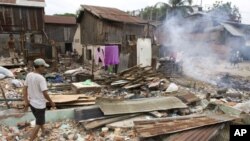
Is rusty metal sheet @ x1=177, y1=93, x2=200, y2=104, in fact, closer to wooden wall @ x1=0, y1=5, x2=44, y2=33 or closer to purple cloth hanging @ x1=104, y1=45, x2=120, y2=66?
purple cloth hanging @ x1=104, y1=45, x2=120, y2=66

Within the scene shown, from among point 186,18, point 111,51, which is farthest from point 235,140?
point 186,18

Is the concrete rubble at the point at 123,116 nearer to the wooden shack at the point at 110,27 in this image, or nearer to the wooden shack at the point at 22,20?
the wooden shack at the point at 22,20

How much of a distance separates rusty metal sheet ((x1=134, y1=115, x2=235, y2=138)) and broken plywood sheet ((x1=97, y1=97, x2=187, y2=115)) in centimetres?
86

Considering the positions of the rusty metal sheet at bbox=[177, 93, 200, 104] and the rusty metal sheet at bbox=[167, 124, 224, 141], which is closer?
the rusty metal sheet at bbox=[167, 124, 224, 141]

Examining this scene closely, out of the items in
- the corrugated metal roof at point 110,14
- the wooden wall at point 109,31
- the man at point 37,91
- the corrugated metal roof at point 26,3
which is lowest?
the man at point 37,91

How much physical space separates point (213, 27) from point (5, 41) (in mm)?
18551

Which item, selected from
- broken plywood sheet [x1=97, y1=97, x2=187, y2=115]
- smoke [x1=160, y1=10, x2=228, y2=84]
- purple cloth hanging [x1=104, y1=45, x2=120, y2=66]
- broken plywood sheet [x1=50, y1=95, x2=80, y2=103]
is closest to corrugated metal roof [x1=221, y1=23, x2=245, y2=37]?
smoke [x1=160, y1=10, x2=228, y2=84]

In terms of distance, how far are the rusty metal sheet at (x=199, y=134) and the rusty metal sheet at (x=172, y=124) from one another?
0.08m

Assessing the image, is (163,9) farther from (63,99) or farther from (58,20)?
(63,99)

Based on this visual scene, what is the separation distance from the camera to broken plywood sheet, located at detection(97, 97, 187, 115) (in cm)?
611

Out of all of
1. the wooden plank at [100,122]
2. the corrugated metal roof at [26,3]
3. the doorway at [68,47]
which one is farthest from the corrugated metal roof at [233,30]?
the wooden plank at [100,122]

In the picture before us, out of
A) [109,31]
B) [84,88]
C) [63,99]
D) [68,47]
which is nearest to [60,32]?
[68,47]

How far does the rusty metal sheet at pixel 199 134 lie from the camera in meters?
4.69

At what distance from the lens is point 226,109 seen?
6.60 meters
